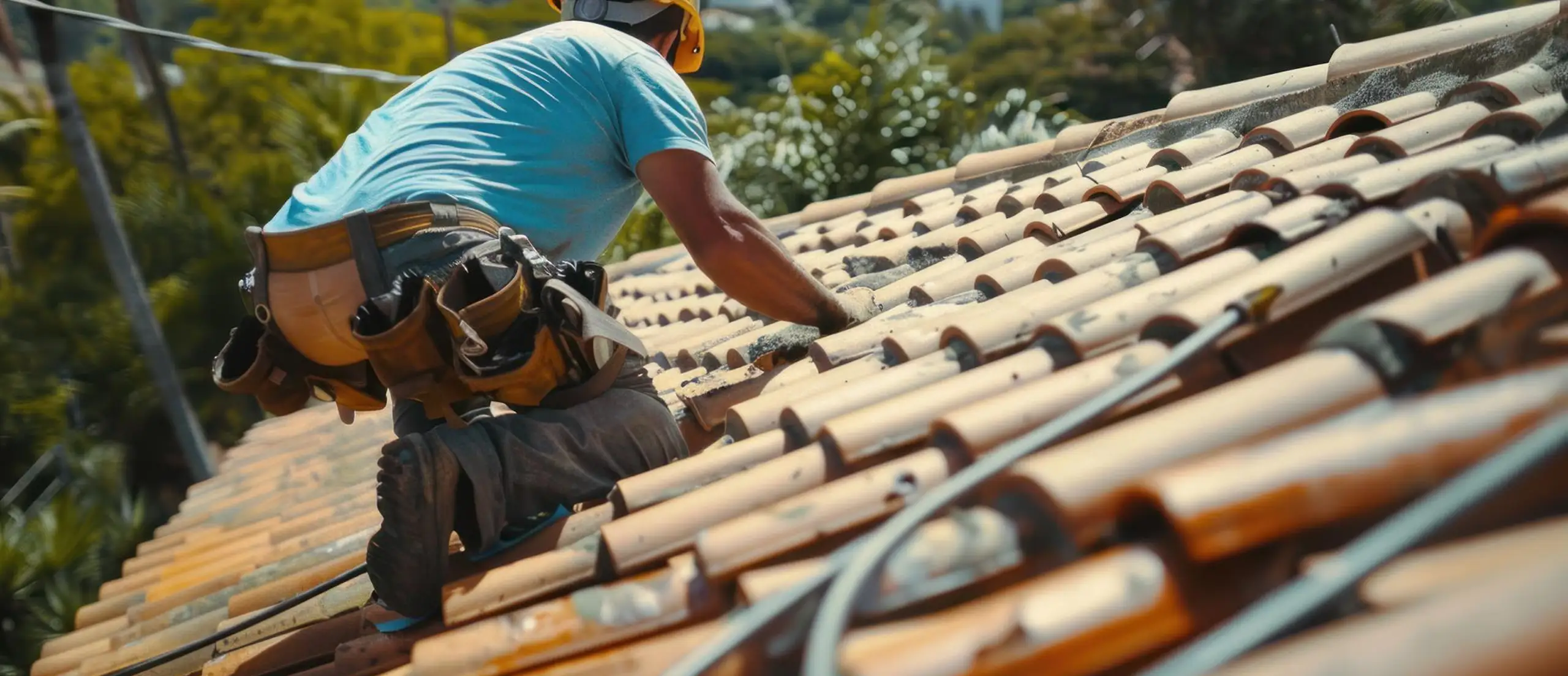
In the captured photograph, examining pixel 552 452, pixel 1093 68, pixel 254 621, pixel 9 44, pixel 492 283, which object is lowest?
pixel 254 621

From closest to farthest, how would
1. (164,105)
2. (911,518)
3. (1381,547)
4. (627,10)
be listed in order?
(1381,547)
(911,518)
(627,10)
(164,105)

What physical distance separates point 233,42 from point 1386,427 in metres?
37.2

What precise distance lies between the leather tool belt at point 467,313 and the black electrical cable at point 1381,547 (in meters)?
1.57

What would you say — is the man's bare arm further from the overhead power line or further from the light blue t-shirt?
the overhead power line

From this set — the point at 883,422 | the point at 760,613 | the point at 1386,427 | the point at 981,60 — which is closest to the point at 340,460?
the point at 883,422

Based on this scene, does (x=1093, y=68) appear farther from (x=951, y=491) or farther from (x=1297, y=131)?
(x=951, y=491)

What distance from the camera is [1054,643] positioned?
1.34 meters

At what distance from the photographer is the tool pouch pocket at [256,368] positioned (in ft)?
9.04

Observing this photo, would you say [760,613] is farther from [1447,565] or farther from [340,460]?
[340,460]

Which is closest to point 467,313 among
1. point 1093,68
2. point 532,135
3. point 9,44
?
point 532,135

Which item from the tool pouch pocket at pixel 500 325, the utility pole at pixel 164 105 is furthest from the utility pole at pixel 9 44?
the tool pouch pocket at pixel 500 325

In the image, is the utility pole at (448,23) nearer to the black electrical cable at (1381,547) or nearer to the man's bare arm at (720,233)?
the man's bare arm at (720,233)

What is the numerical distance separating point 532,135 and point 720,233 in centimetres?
53

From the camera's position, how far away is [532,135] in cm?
279
